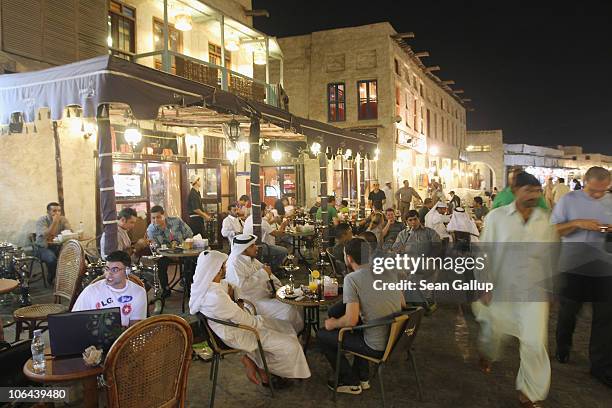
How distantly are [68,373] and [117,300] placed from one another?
1247mm

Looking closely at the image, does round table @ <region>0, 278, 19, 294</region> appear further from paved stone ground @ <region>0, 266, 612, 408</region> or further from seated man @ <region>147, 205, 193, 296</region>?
seated man @ <region>147, 205, 193, 296</region>

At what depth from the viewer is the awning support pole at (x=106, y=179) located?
5.71 m

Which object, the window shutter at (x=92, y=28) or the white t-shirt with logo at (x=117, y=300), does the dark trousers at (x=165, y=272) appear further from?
the window shutter at (x=92, y=28)

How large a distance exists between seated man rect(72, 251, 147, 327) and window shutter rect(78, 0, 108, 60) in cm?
804

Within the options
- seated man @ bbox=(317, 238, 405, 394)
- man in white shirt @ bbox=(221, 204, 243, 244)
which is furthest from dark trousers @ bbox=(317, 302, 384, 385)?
man in white shirt @ bbox=(221, 204, 243, 244)

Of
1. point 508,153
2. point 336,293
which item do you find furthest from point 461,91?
point 336,293

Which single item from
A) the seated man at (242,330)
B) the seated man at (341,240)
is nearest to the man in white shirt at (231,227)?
the seated man at (341,240)

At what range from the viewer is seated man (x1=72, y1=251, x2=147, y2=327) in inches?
167

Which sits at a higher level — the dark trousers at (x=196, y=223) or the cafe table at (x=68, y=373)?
the dark trousers at (x=196, y=223)

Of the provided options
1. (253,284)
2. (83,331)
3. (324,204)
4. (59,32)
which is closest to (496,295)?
(253,284)

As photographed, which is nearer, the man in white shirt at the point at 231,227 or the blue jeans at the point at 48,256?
the blue jeans at the point at 48,256

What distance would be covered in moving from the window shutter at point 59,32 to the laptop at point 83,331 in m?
8.32

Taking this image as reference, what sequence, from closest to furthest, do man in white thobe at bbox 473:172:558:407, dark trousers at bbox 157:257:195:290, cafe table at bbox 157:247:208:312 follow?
man in white thobe at bbox 473:172:558:407 → cafe table at bbox 157:247:208:312 → dark trousers at bbox 157:257:195:290

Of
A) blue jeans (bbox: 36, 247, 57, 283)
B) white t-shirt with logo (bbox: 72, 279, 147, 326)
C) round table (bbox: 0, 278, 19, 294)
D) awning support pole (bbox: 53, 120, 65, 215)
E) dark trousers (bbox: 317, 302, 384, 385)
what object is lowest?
dark trousers (bbox: 317, 302, 384, 385)
